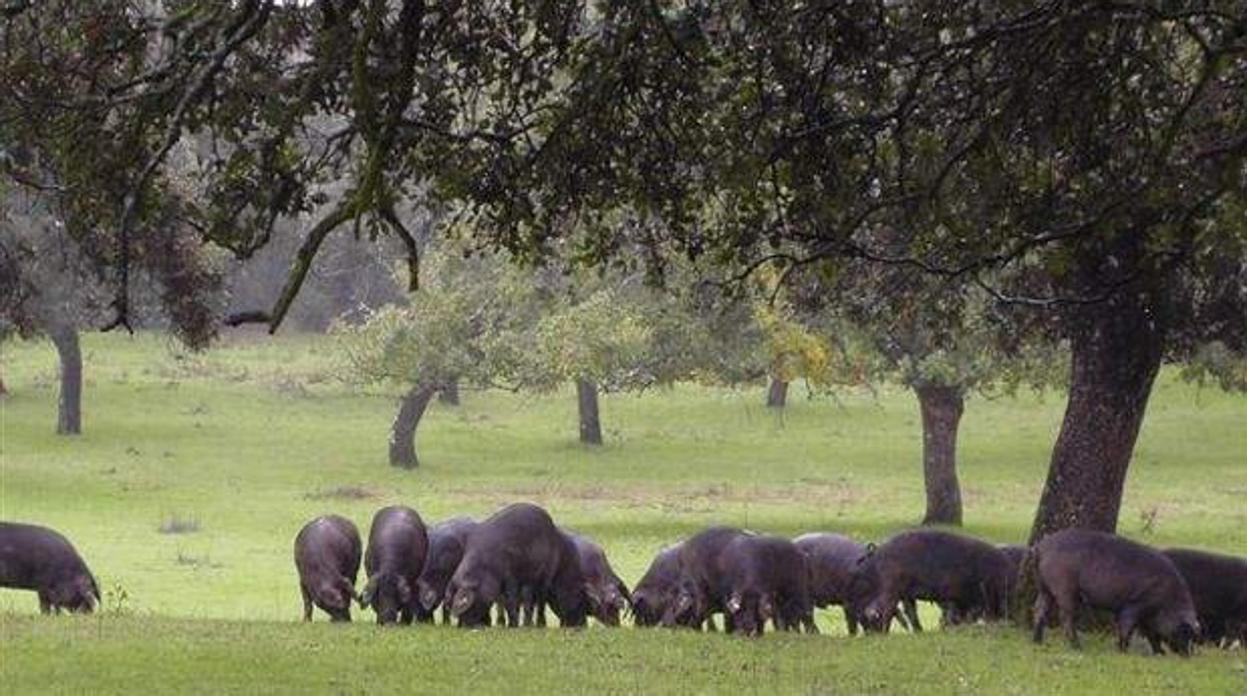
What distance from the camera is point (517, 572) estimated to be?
2070cm

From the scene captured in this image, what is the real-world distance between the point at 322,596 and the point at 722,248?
8.24 m

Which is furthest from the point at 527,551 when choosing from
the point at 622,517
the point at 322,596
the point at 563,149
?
the point at 622,517

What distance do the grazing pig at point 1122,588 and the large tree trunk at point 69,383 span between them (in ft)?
114

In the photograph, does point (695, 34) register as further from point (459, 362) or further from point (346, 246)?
point (346, 246)

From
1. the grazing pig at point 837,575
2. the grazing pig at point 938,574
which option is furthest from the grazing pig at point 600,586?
the grazing pig at point 938,574

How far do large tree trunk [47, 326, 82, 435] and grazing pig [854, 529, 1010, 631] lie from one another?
106ft

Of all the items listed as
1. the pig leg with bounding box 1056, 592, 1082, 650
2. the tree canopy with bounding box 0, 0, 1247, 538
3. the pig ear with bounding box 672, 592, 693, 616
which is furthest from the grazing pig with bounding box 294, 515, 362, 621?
the pig leg with bounding box 1056, 592, 1082, 650

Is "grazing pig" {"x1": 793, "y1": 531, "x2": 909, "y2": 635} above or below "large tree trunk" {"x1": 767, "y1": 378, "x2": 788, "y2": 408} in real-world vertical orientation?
below

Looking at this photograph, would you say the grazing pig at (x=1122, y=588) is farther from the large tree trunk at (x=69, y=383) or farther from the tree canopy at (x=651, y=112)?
the large tree trunk at (x=69, y=383)

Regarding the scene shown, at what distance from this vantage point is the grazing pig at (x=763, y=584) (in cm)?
2011

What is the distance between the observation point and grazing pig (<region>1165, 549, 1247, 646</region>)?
797 inches

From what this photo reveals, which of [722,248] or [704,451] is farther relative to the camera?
[704,451]

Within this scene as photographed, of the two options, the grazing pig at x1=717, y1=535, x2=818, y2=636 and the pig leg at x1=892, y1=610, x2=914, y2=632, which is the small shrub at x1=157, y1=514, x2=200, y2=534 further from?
the pig leg at x1=892, y1=610, x2=914, y2=632

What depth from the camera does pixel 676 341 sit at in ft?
121
